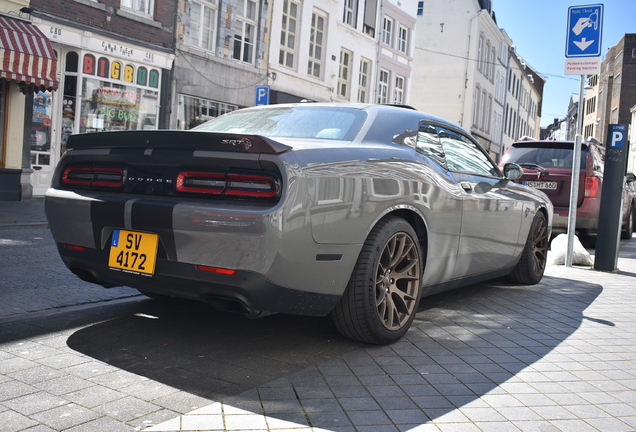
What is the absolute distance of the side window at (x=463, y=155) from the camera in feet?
15.3

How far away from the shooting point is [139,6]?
652 inches

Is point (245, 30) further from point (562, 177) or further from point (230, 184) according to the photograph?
point (230, 184)

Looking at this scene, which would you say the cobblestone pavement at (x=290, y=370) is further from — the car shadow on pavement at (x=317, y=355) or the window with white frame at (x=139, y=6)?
the window with white frame at (x=139, y=6)

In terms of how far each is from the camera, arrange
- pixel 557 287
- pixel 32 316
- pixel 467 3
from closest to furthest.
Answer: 1. pixel 32 316
2. pixel 557 287
3. pixel 467 3

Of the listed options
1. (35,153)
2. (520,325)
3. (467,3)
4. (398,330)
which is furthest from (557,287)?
(467,3)

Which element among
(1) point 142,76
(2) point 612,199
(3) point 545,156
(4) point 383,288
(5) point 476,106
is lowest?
(4) point 383,288

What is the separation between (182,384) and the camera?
9.64ft

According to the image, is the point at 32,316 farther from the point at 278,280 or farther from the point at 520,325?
the point at 520,325

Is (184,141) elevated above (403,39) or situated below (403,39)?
below

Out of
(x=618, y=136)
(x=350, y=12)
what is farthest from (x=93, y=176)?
(x=350, y=12)

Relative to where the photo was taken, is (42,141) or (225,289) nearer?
(225,289)

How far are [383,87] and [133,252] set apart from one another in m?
27.3

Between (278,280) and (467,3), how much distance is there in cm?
4228

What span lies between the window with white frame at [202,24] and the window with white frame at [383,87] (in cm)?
1175
